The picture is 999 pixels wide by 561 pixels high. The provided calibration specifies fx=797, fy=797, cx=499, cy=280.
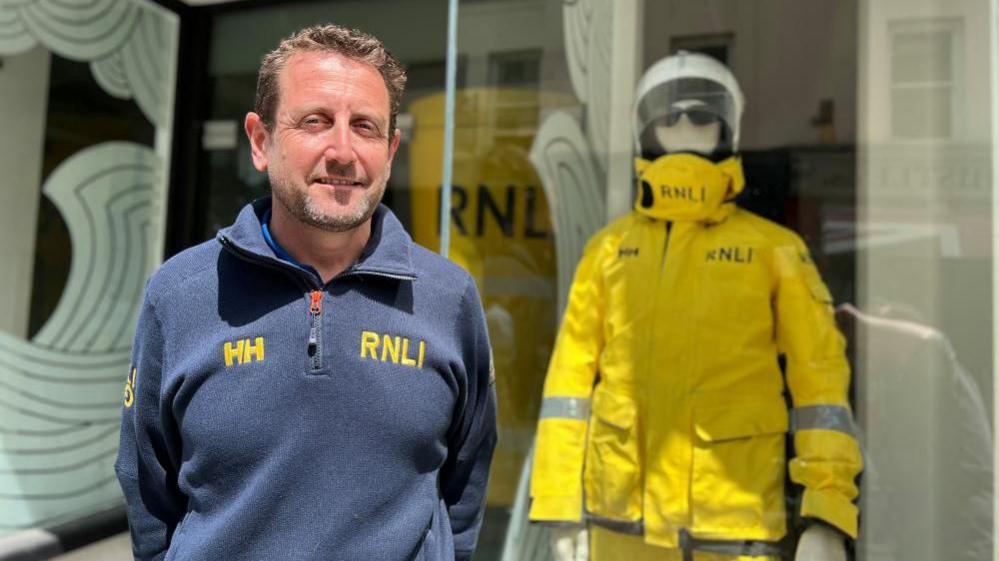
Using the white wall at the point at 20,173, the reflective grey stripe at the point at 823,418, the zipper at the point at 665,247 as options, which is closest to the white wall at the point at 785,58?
the zipper at the point at 665,247

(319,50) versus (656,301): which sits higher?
(319,50)

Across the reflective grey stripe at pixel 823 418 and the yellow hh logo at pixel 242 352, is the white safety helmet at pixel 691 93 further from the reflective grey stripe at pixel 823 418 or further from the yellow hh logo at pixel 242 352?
the yellow hh logo at pixel 242 352

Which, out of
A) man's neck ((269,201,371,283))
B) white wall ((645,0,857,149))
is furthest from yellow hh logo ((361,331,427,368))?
white wall ((645,0,857,149))

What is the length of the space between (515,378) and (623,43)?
1.33 meters

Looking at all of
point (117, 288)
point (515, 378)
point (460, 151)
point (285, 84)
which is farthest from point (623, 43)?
point (117, 288)

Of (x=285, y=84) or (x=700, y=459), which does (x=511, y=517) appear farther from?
(x=285, y=84)

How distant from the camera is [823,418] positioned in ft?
7.07

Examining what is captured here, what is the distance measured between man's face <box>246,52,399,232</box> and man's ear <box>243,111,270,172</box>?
0.13 ft

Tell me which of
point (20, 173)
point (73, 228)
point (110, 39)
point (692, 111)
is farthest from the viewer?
point (110, 39)

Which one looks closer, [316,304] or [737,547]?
[316,304]

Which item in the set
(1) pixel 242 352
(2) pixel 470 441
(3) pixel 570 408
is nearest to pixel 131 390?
(1) pixel 242 352

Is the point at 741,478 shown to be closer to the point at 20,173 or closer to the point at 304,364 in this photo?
the point at 304,364

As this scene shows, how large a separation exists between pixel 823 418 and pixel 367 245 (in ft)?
4.68

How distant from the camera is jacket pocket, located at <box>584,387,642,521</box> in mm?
2293
